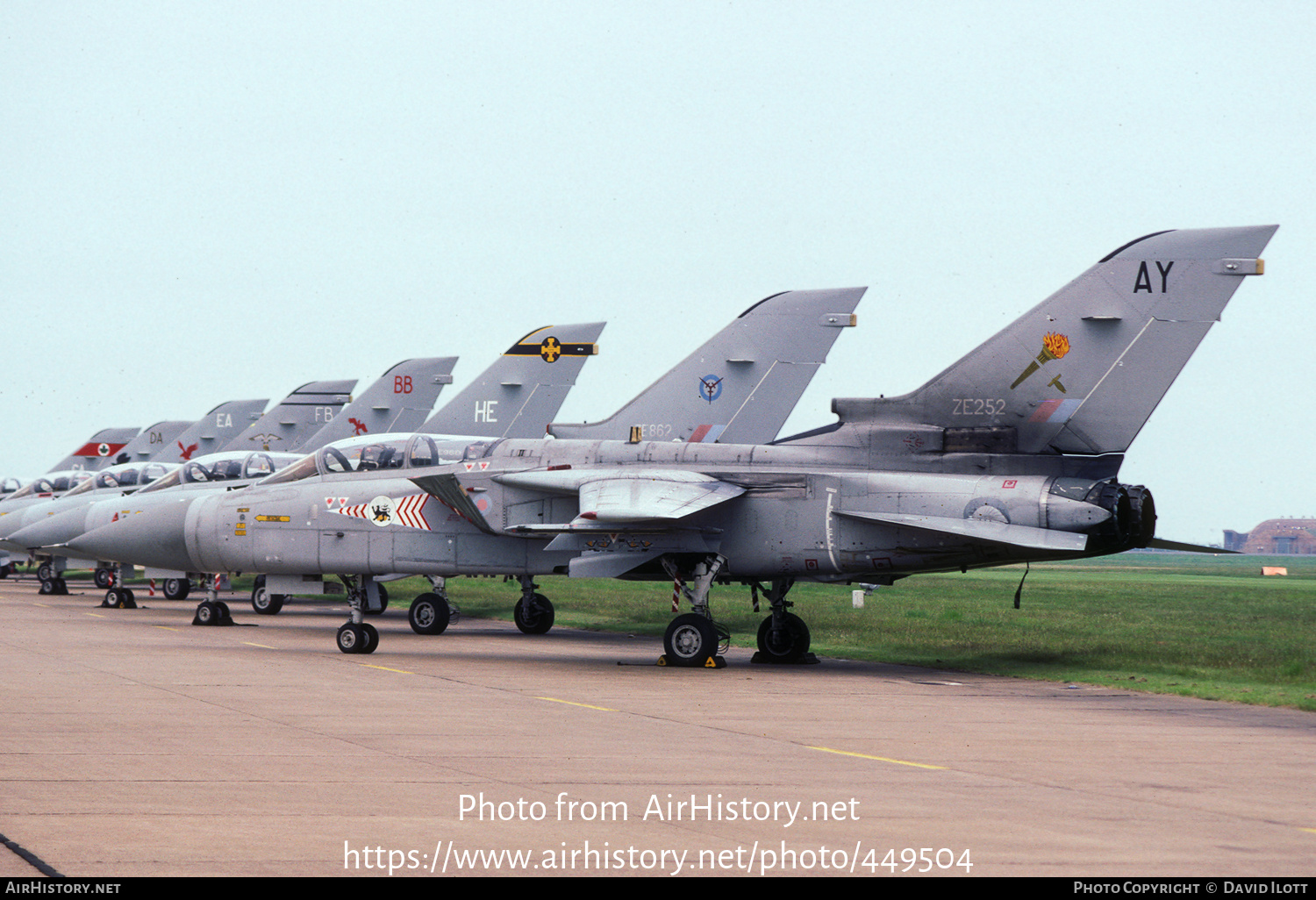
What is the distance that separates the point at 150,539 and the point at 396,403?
1038 cm

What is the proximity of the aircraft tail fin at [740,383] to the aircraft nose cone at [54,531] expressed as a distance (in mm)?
13869

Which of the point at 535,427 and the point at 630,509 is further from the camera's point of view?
the point at 535,427

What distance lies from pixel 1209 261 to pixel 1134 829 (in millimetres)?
10050

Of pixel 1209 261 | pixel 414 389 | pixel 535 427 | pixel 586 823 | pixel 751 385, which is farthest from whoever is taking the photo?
pixel 414 389

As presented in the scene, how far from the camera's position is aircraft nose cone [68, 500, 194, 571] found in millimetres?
22828

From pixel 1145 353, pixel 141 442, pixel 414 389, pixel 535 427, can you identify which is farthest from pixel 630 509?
pixel 141 442

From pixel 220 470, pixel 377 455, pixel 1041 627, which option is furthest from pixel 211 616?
pixel 1041 627

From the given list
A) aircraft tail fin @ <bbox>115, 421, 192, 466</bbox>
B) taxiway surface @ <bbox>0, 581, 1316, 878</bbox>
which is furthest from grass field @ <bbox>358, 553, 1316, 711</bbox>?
aircraft tail fin @ <bbox>115, 421, 192, 466</bbox>

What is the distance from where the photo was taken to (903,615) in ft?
94.5

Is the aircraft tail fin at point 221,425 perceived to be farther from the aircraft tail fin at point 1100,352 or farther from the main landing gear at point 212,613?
the aircraft tail fin at point 1100,352

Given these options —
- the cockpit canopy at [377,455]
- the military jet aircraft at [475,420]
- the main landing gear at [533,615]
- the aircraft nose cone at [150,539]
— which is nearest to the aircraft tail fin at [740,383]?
the cockpit canopy at [377,455]

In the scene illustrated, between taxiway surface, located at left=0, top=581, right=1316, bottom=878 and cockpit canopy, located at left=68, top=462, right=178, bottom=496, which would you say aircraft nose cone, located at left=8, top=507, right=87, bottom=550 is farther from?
taxiway surface, located at left=0, top=581, right=1316, bottom=878

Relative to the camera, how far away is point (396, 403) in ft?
108

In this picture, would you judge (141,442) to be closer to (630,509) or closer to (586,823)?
(630,509)
